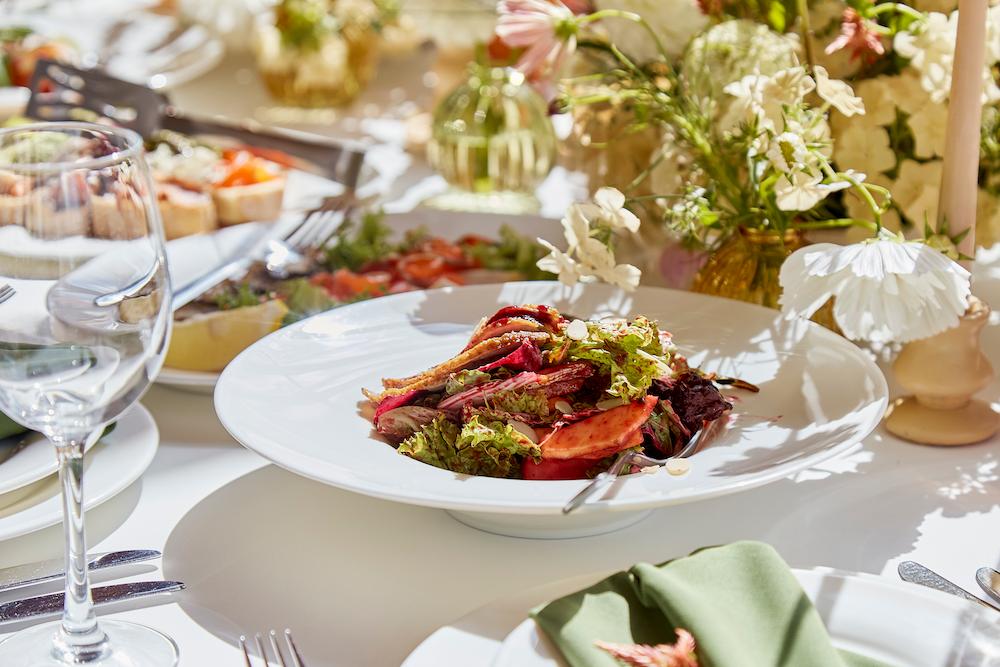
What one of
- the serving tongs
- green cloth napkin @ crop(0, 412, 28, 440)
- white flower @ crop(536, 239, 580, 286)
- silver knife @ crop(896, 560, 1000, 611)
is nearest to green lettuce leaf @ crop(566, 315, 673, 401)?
white flower @ crop(536, 239, 580, 286)

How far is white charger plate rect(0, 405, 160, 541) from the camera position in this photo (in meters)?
0.83

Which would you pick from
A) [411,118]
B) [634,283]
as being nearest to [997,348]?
[634,283]

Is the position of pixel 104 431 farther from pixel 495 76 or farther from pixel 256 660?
pixel 495 76

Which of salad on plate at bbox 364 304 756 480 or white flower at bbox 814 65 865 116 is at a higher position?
white flower at bbox 814 65 865 116

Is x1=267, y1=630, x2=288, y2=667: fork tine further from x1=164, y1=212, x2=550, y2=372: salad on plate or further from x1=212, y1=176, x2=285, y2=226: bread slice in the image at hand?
x1=212, y1=176, x2=285, y2=226: bread slice

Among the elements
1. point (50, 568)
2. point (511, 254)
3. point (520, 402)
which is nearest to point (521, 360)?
point (520, 402)

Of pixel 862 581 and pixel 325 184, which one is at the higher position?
pixel 862 581

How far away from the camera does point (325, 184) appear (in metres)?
1.85

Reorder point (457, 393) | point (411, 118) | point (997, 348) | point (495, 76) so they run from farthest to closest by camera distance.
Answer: point (411, 118) → point (495, 76) → point (997, 348) → point (457, 393)

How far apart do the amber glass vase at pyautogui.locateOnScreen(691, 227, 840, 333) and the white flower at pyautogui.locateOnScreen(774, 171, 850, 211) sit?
16 centimetres

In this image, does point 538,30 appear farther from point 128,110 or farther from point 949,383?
point 128,110

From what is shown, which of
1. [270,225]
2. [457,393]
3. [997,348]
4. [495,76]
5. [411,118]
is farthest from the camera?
[411,118]

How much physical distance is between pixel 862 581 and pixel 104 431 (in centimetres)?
62

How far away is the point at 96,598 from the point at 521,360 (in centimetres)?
35
